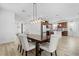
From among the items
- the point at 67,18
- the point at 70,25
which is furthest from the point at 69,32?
the point at 67,18

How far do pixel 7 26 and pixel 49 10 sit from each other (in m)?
1.34

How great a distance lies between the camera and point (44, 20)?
8.25 ft

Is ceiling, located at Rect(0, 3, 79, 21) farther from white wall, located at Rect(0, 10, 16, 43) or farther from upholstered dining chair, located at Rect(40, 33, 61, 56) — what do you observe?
upholstered dining chair, located at Rect(40, 33, 61, 56)

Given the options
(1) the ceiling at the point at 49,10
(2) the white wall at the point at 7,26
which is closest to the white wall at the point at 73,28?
(1) the ceiling at the point at 49,10

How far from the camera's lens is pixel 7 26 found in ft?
9.08

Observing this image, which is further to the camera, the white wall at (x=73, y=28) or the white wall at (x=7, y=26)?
the white wall at (x=7, y=26)

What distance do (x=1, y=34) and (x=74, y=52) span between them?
204cm

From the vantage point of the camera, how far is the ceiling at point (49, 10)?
7.65ft

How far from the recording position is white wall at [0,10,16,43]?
247 centimetres

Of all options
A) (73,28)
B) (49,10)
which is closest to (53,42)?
(73,28)

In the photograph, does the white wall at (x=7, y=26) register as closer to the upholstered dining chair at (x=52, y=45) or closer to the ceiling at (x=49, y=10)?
the ceiling at (x=49, y=10)

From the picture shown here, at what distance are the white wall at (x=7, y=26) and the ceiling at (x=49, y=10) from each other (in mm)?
189

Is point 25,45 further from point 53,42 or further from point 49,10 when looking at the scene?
point 49,10

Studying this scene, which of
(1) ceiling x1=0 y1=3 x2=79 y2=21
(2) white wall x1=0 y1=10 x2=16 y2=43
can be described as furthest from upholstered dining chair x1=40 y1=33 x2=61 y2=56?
(2) white wall x1=0 y1=10 x2=16 y2=43
